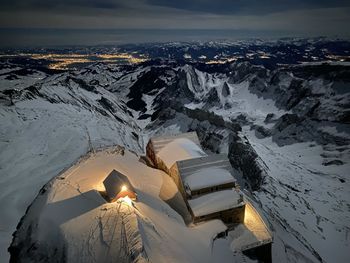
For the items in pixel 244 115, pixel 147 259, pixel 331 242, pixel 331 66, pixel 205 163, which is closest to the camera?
pixel 147 259

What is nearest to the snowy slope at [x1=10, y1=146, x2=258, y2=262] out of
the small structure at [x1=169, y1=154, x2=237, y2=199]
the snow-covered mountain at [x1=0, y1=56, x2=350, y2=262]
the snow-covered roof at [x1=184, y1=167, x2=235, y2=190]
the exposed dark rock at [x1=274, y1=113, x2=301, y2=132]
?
the snow-covered mountain at [x1=0, y1=56, x2=350, y2=262]

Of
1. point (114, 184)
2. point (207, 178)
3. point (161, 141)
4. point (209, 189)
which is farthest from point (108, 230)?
point (161, 141)

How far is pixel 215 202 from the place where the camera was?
80.3 feet

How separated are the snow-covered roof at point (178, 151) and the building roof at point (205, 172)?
3088 mm

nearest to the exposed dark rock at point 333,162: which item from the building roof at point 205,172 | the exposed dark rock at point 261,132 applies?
the exposed dark rock at point 261,132

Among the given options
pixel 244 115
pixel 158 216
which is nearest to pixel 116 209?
pixel 158 216

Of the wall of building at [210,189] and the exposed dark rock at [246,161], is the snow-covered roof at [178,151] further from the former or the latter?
the exposed dark rock at [246,161]

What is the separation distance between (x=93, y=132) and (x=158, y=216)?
55512mm

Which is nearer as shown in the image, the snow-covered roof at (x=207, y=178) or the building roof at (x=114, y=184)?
Result: the building roof at (x=114, y=184)

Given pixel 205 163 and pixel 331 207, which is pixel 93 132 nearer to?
pixel 205 163

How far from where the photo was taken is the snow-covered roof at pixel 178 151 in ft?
101

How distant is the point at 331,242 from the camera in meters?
51.9

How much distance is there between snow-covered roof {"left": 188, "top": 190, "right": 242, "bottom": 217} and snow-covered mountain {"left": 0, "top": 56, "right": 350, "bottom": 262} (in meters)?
4.04

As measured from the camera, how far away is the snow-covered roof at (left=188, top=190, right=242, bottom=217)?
23.8 m
